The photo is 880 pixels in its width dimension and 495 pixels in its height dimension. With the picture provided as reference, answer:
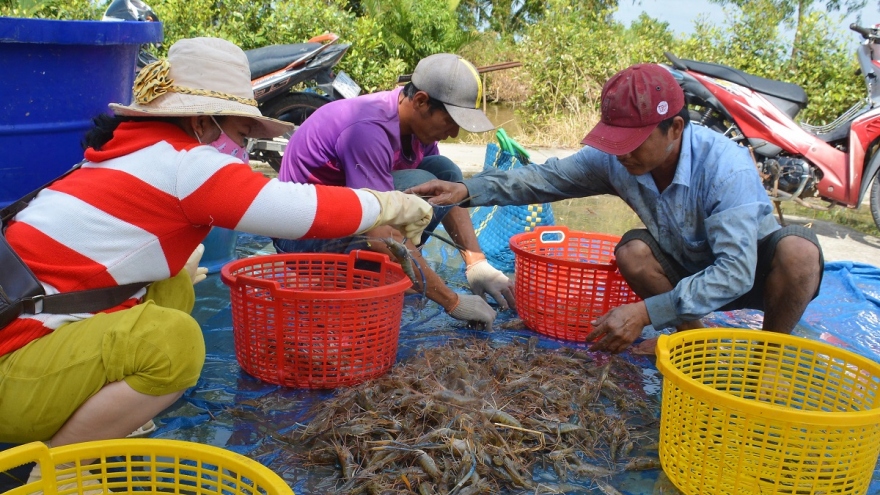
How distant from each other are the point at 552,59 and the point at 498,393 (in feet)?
29.9

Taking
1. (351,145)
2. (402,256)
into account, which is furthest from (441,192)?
(402,256)

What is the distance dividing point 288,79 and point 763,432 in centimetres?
479

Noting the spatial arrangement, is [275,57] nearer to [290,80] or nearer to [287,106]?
[290,80]

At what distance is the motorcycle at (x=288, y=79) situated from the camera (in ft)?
18.7

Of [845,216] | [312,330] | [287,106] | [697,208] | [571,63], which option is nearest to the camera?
[312,330]

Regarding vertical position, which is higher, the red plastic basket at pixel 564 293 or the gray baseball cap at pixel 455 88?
the gray baseball cap at pixel 455 88

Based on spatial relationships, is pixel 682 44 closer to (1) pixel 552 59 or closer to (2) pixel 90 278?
(1) pixel 552 59

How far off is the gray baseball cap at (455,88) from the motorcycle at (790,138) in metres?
3.15

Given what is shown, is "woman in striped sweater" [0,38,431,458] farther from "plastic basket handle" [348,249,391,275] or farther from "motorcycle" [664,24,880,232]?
"motorcycle" [664,24,880,232]

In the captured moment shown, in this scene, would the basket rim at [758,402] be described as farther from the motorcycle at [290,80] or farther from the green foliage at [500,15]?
the green foliage at [500,15]

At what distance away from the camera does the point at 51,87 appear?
2.67 metres

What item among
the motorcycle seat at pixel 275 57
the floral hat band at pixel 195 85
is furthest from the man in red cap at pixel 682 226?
the motorcycle seat at pixel 275 57

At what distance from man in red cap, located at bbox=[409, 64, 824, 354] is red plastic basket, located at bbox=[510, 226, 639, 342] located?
0.67 feet

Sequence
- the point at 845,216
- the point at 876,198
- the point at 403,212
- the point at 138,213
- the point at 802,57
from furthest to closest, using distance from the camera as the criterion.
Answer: the point at 802,57
the point at 845,216
the point at 876,198
the point at 403,212
the point at 138,213
